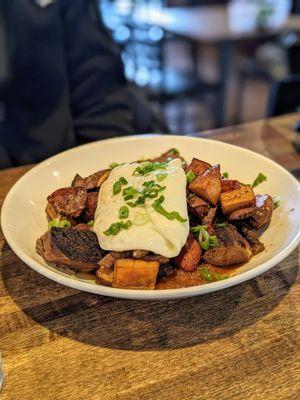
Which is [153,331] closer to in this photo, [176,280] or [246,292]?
[176,280]

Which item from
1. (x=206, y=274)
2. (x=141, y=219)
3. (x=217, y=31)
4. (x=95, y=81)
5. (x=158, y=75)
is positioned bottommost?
(x=158, y=75)

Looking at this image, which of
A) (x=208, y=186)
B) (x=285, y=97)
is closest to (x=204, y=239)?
(x=208, y=186)

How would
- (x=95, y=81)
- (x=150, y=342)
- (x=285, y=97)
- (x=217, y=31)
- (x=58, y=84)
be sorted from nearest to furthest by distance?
(x=150, y=342) < (x=58, y=84) < (x=95, y=81) < (x=285, y=97) < (x=217, y=31)

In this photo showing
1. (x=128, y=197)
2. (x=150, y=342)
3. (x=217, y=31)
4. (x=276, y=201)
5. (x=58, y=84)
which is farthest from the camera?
(x=217, y=31)

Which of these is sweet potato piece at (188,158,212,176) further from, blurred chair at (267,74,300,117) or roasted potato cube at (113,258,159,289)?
blurred chair at (267,74,300,117)

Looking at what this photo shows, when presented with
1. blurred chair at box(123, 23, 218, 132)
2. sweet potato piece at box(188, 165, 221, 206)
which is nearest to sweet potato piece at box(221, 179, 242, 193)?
sweet potato piece at box(188, 165, 221, 206)

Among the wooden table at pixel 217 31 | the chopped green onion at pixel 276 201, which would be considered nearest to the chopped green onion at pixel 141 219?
the chopped green onion at pixel 276 201

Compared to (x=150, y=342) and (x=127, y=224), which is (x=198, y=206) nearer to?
(x=127, y=224)
